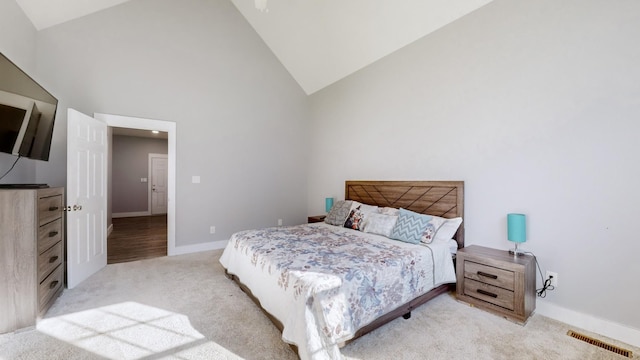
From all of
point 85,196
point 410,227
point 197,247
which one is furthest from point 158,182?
point 410,227

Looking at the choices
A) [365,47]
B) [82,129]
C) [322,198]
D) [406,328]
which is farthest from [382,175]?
[82,129]

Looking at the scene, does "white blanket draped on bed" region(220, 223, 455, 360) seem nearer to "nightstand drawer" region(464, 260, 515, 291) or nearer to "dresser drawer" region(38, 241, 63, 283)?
"nightstand drawer" region(464, 260, 515, 291)

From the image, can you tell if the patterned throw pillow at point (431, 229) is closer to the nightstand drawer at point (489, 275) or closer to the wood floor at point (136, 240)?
the nightstand drawer at point (489, 275)

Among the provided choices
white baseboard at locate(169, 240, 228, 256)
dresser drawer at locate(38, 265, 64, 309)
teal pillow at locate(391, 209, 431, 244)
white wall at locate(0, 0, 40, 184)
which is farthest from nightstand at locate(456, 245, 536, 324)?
white wall at locate(0, 0, 40, 184)

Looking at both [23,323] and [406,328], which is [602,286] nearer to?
[406,328]

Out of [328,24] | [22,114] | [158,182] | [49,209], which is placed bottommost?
[49,209]

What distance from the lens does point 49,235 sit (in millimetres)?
2395

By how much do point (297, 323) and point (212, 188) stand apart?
11.1ft

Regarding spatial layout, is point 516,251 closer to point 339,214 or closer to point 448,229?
point 448,229

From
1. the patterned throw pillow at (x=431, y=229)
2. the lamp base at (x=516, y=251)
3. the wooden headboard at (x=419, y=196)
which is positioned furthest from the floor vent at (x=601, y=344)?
the patterned throw pillow at (x=431, y=229)

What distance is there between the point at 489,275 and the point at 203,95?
465 centimetres

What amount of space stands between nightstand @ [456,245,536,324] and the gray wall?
8.90 m

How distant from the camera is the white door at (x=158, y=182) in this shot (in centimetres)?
827

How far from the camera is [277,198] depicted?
5203 mm
